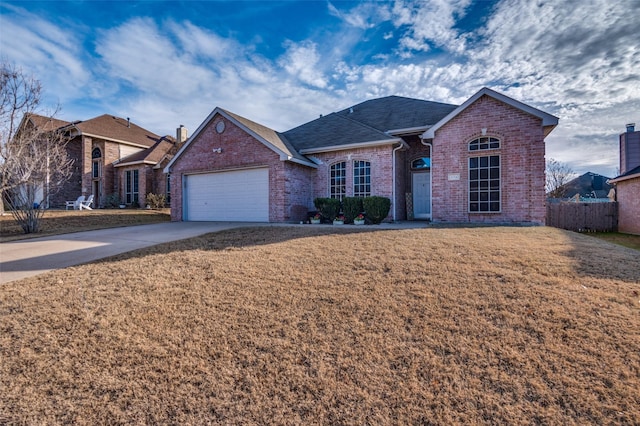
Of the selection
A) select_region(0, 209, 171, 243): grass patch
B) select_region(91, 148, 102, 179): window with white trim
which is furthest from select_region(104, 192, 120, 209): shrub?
select_region(0, 209, 171, 243): grass patch

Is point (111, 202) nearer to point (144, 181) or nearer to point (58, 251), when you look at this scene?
point (144, 181)

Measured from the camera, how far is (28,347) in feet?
10.1

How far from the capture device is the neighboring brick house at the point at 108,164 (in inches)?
870

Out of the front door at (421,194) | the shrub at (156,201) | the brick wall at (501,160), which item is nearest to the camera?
the brick wall at (501,160)

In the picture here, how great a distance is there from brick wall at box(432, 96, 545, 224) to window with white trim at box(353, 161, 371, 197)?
2.68 m

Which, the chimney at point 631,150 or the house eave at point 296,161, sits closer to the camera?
the house eave at point 296,161

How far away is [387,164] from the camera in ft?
40.2

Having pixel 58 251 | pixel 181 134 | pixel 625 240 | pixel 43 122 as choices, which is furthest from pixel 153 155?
pixel 625 240

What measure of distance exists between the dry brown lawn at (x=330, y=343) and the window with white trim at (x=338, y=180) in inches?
325

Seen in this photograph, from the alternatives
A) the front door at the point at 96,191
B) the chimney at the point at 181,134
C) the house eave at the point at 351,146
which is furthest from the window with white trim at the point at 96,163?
the house eave at the point at 351,146

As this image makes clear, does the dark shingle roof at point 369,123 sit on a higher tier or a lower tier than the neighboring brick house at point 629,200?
higher

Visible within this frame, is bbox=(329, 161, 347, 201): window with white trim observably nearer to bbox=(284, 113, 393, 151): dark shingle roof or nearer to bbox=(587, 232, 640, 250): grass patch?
bbox=(284, 113, 393, 151): dark shingle roof

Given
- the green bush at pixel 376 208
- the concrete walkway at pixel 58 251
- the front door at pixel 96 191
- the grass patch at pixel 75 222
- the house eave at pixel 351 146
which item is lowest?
the concrete walkway at pixel 58 251

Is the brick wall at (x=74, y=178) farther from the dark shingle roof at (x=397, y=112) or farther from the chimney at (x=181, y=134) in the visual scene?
the dark shingle roof at (x=397, y=112)
